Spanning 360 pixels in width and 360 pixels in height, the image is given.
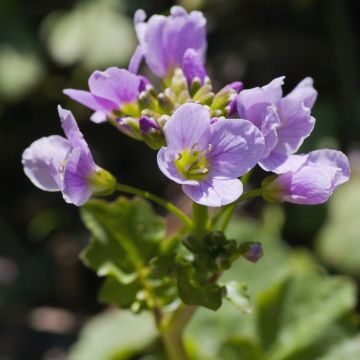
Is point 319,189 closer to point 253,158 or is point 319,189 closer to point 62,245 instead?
point 253,158

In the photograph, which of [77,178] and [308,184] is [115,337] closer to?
[77,178]

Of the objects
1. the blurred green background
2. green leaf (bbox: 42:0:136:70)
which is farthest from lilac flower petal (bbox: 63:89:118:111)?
green leaf (bbox: 42:0:136:70)

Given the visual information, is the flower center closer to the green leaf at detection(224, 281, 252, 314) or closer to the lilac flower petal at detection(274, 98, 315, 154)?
the lilac flower petal at detection(274, 98, 315, 154)

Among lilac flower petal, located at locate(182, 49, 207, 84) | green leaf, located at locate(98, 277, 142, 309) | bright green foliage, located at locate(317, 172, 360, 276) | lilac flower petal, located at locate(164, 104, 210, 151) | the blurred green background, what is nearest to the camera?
lilac flower petal, located at locate(164, 104, 210, 151)

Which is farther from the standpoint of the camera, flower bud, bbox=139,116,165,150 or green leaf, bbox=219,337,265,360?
green leaf, bbox=219,337,265,360

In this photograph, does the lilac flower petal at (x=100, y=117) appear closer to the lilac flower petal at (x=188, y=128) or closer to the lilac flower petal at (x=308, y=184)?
the lilac flower petal at (x=188, y=128)

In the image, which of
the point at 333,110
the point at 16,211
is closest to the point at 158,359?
the point at 16,211

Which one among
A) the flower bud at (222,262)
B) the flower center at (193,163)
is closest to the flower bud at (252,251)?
the flower bud at (222,262)
